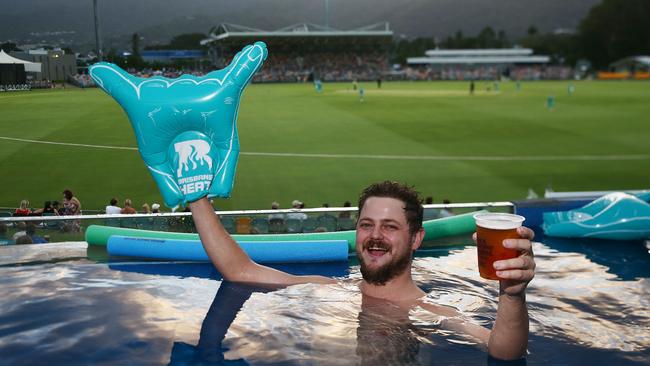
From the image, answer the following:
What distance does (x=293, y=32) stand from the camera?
47.5 ft

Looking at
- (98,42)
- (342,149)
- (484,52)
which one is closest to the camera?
(98,42)

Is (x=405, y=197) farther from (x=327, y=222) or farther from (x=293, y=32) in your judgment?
(x=293, y=32)

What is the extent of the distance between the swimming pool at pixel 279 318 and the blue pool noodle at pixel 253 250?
21cm

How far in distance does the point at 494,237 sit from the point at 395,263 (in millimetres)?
1002

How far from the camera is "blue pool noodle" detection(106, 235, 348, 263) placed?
5.30 m

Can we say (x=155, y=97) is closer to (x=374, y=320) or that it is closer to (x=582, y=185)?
(x=374, y=320)

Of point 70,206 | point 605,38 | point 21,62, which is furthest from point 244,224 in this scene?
point 605,38

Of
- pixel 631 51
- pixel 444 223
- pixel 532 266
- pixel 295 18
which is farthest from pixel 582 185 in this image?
pixel 631 51

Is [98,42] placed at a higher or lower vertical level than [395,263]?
higher

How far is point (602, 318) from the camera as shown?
3.94 meters

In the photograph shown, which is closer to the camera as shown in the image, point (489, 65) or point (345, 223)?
point (345, 223)

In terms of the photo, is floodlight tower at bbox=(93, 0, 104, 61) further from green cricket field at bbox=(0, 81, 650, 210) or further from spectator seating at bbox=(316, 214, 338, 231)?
spectator seating at bbox=(316, 214, 338, 231)

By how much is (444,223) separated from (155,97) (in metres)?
3.36

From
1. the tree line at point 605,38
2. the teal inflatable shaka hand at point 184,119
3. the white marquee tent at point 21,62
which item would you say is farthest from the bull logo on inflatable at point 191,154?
the tree line at point 605,38
